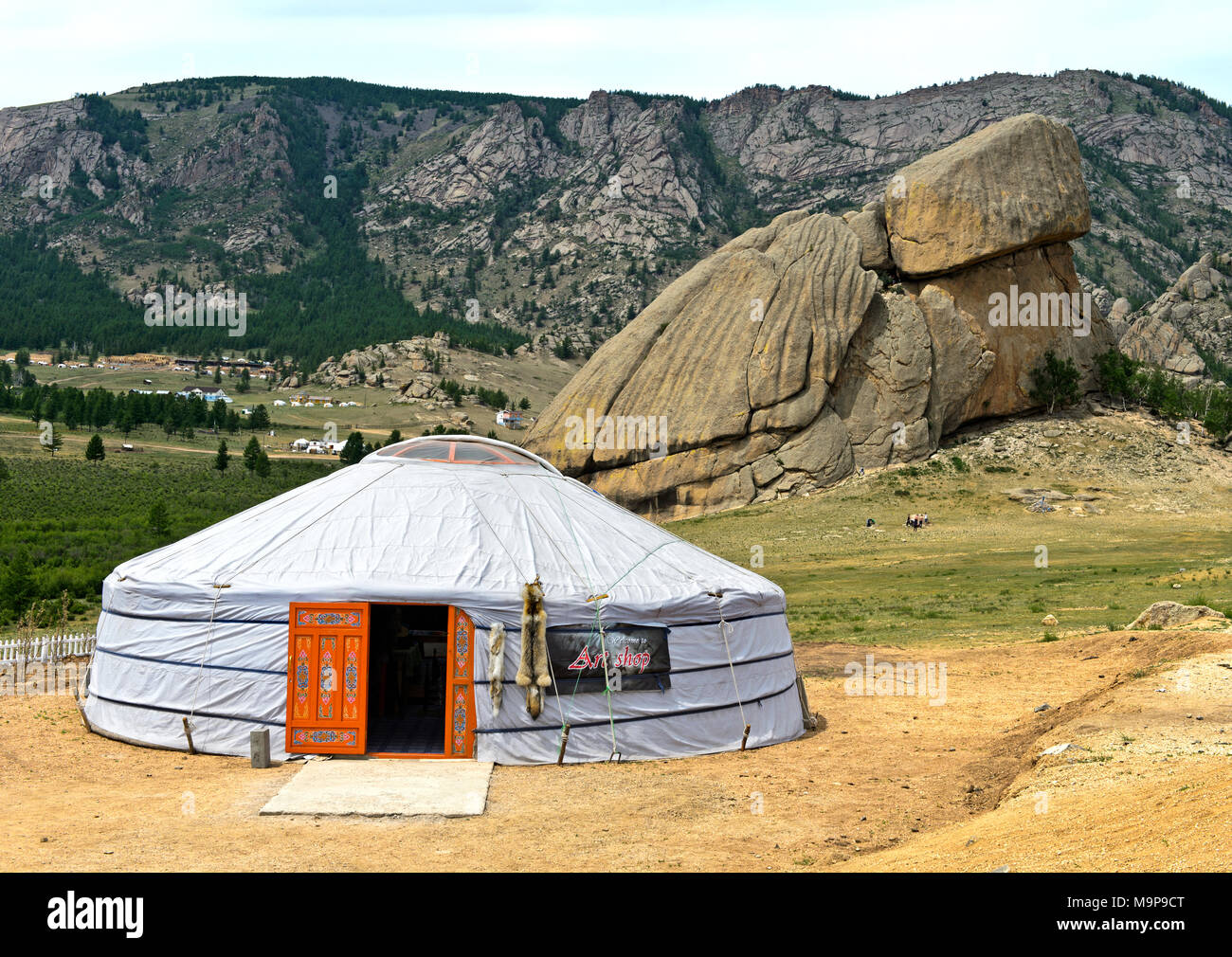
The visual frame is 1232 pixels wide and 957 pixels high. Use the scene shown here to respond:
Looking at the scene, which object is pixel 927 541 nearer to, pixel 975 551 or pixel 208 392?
pixel 975 551

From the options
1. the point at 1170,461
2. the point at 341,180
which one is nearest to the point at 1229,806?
the point at 1170,461

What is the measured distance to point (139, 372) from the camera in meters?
117

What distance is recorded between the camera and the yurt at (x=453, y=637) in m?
10.7

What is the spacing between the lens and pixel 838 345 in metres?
43.7

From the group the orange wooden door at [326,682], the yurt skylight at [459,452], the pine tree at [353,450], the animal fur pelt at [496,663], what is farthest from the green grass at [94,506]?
the animal fur pelt at [496,663]

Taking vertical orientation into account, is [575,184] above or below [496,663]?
above

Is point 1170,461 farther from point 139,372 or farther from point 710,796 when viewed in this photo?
point 139,372

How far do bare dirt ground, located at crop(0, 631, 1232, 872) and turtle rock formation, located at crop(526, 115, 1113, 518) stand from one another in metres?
29.2

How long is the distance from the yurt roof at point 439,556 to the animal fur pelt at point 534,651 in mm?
155

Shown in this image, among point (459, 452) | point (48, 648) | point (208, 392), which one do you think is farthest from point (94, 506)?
point (208, 392)

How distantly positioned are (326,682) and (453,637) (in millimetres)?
1425

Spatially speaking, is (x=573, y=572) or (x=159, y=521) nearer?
(x=573, y=572)

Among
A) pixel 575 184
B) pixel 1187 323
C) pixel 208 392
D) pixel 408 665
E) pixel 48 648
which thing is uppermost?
pixel 575 184

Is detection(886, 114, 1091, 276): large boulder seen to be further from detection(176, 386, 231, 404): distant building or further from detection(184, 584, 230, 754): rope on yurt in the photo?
detection(176, 386, 231, 404): distant building
